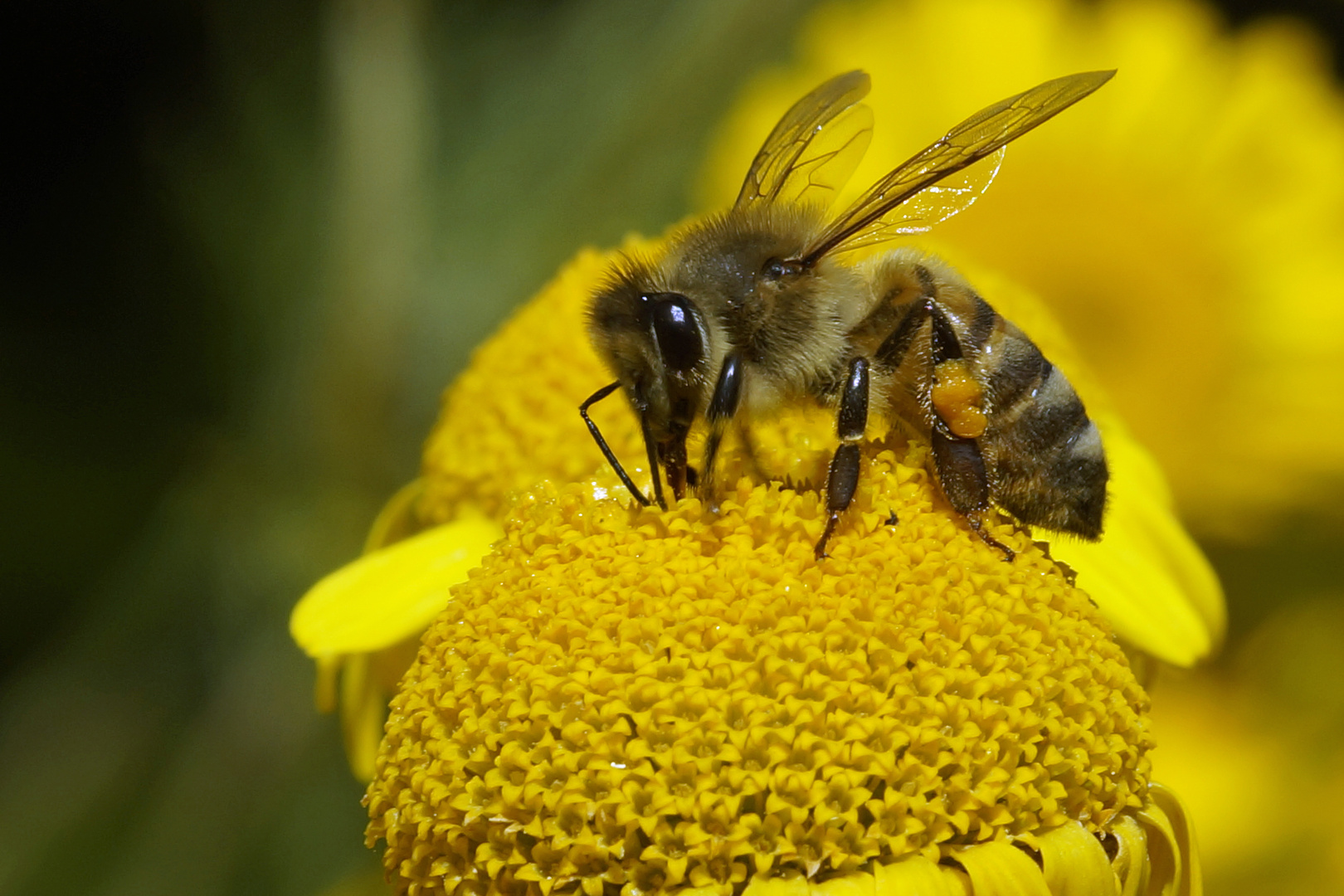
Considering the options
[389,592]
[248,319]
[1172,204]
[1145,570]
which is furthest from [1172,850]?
[248,319]

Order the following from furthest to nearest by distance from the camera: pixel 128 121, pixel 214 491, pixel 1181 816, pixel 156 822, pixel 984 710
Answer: pixel 128 121 → pixel 214 491 → pixel 156 822 → pixel 1181 816 → pixel 984 710

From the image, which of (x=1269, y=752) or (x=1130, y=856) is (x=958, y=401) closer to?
(x=1130, y=856)

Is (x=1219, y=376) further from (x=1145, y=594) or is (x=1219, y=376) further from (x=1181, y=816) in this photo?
(x=1181, y=816)

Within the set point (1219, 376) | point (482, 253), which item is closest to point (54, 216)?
point (482, 253)

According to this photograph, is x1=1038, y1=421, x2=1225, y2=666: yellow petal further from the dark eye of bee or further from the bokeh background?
the bokeh background

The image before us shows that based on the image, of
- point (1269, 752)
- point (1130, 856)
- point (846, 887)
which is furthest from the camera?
point (1269, 752)
